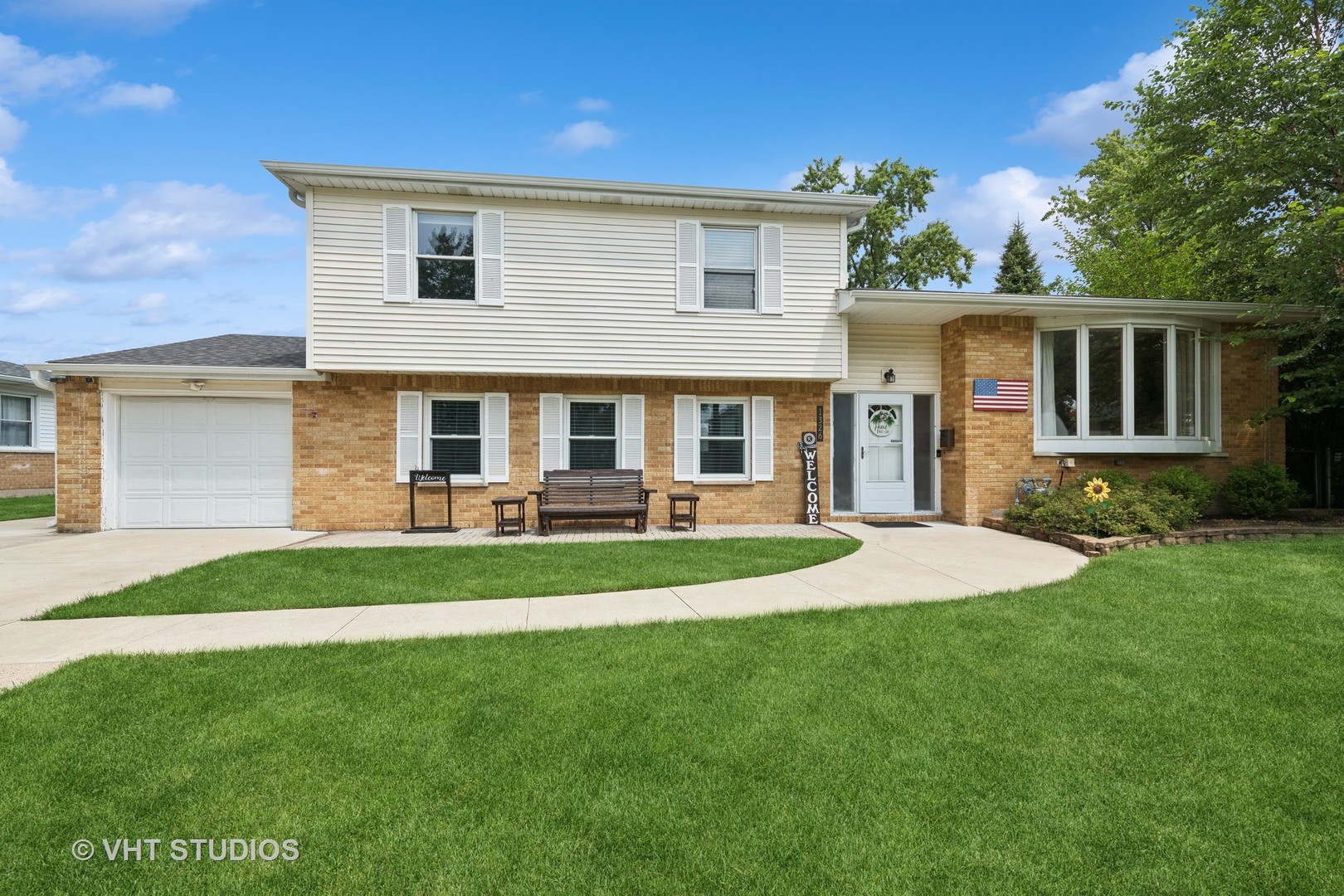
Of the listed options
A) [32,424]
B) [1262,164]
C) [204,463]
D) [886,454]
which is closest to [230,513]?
[204,463]

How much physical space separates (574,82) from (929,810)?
15.0 m

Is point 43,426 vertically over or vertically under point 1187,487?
over

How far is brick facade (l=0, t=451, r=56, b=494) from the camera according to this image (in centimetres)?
1734

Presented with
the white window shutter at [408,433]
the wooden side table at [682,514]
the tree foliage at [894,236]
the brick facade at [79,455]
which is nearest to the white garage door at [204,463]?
the brick facade at [79,455]

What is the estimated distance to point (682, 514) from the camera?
10961mm

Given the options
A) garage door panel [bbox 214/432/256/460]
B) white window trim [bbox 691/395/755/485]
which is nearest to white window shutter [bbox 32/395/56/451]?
garage door panel [bbox 214/432/256/460]

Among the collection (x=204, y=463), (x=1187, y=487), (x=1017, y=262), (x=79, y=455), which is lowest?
(x=1187, y=487)

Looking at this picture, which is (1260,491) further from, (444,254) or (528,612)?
(444,254)

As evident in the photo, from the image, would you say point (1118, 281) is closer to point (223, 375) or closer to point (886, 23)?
point (886, 23)

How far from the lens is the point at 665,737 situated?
9.57ft

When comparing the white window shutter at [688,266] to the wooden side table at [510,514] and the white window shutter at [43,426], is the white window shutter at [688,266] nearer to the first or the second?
the wooden side table at [510,514]

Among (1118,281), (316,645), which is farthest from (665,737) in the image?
(1118,281)

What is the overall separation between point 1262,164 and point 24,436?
3043cm

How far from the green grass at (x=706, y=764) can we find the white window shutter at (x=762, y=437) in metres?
6.82
